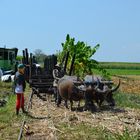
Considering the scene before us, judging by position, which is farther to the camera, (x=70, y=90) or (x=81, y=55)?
(x=81, y=55)

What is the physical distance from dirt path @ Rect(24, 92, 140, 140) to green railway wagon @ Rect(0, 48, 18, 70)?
21.4 m

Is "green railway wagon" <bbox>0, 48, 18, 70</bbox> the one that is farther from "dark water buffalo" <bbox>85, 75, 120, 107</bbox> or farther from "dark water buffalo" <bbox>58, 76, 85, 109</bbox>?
"dark water buffalo" <bbox>85, 75, 120, 107</bbox>

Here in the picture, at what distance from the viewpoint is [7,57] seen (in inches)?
1448

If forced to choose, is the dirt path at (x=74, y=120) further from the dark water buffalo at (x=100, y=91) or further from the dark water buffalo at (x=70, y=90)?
the dark water buffalo at (x=70, y=90)

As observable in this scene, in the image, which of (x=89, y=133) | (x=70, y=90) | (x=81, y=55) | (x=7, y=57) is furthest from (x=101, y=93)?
(x=7, y=57)

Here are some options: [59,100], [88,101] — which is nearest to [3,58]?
[59,100]

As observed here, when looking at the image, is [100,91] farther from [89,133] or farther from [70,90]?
[89,133]

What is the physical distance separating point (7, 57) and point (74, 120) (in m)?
24.9

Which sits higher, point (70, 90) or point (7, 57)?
point (7, 57)

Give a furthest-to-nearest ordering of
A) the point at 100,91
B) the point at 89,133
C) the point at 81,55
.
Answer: the point at 81,55
the point at 100,91
the point at 89,133

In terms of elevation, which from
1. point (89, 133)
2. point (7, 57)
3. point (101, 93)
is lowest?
point (89, 133)

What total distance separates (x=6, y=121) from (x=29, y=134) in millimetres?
2341

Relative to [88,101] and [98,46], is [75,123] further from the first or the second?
[98,46]

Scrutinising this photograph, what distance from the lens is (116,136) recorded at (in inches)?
384
